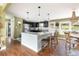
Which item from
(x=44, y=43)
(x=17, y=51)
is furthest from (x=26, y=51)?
(x=44, y=43)

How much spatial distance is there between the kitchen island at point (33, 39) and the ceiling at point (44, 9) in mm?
319

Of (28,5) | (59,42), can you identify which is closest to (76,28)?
(59,42)

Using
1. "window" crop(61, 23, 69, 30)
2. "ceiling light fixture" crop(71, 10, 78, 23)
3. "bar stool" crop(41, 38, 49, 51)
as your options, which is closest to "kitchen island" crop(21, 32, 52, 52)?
"bar stool" crop(41, 38, 49, 51)

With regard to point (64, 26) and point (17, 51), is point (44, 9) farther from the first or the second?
point (17, 51)

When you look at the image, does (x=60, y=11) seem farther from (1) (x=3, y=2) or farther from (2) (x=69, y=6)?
(1) (x=3, y=2)

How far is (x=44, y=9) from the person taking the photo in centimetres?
256

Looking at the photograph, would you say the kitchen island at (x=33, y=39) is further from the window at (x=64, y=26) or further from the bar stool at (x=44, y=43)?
the window at (x=64, y=26)

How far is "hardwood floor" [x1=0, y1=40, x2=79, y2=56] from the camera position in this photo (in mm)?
2572

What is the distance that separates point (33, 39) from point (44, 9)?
2.21 feet

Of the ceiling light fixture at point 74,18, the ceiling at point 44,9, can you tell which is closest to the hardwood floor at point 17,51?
the ceiling at point 44,9

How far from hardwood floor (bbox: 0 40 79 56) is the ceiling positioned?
Answer: 0.59 meters

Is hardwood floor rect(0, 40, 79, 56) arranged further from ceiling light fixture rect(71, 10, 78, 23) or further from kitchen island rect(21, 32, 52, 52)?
ceiling light fixture rect(71, 10, 78, 23)

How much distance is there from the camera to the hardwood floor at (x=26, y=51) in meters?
2.57

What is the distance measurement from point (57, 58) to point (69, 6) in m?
1.12
